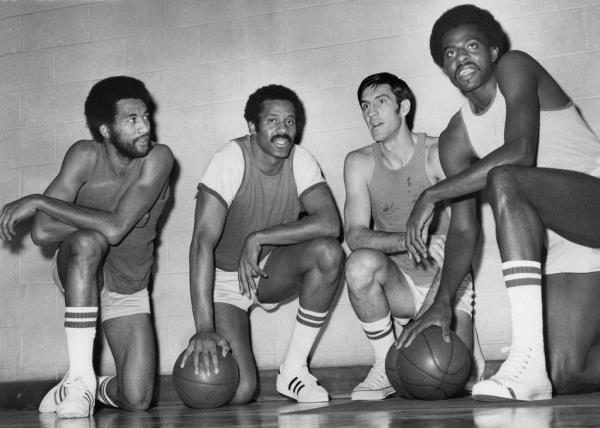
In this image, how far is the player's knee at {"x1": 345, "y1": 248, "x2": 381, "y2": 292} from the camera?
11.5 ft

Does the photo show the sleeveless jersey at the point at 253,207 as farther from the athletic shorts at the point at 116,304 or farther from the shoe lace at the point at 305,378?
the shoe lace at the point at 305,378

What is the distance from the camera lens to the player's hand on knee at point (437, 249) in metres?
3.65

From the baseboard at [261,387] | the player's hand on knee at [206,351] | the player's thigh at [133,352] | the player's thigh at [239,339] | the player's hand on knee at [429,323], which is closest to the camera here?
the player's hand on knee at [429,323]

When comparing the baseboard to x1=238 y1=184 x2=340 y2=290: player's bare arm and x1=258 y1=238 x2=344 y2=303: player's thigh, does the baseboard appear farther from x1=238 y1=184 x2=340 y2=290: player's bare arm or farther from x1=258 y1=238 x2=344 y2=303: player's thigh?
x1=238 y1=184 x2=340 y2=290: player's bare arm

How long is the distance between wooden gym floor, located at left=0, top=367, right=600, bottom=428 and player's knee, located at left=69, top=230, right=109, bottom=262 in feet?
2.28

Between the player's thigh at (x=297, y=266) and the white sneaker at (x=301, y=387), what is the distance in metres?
0.38

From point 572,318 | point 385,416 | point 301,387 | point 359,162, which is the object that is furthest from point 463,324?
point 385,416

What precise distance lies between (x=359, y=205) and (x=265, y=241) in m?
0.50

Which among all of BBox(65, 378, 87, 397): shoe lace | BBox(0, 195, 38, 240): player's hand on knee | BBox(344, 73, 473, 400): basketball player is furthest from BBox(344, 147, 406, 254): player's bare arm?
BBox(0, 195, 38, 240): player's hand on knee

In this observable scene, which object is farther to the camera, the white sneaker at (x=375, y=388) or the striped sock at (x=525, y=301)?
the white sneaker at (x=375, y=388)

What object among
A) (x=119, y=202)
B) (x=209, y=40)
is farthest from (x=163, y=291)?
(x=209, y=40)

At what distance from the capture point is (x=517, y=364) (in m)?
2.55

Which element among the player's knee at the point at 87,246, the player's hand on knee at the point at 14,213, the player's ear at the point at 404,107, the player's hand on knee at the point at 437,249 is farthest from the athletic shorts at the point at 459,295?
the player's hand on knee at the point at 14,213

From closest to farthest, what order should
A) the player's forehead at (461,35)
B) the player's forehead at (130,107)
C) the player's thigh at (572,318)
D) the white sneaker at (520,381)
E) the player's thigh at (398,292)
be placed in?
the white sneaker at (520,381), the player's thigh at (572,318), the player's forehead at (461,35), the player's thigh at (398,292), the player's forehead at (130,107)
